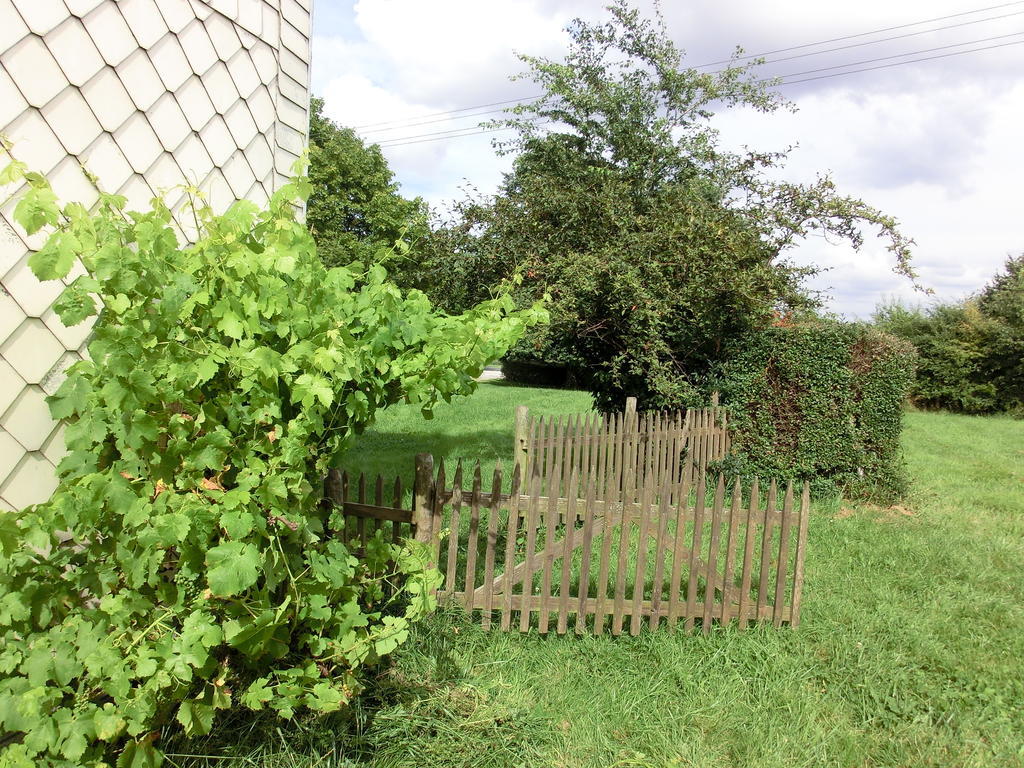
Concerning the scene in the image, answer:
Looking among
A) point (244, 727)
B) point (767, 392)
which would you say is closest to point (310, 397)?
point (244, 727)

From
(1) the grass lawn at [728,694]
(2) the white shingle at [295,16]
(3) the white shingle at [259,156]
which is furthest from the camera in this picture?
(2) the white shingle at [295,16]

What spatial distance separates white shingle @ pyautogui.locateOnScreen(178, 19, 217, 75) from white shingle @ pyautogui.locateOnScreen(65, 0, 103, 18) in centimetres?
37

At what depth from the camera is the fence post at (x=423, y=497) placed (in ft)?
12.2

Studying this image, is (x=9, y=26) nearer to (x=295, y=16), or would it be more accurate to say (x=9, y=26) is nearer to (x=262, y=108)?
(x=262, y=108)

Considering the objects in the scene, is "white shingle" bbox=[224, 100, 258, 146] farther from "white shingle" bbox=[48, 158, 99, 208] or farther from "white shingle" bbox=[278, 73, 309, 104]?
"white shingle" bbox=[48, 158, 99, 208]

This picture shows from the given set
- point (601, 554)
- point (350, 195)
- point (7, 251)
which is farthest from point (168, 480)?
point (350, 195)

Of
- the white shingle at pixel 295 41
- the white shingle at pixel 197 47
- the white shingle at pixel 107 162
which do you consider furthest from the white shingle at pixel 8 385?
the white shingle at pixel 295 41

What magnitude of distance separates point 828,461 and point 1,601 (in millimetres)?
8375

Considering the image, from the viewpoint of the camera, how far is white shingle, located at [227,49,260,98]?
9.58 feet

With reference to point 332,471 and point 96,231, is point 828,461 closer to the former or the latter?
point 332,471

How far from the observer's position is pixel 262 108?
3.10 meters

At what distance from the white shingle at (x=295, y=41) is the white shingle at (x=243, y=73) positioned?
1.01 feet

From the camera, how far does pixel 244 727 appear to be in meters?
2.67

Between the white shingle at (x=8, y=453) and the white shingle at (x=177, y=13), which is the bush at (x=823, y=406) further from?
the white shingle at (x=8, y=453)
